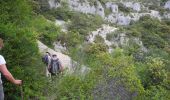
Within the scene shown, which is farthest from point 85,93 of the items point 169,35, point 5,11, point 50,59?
point 169,35

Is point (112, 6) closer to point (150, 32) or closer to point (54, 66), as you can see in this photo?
point (150, 32)

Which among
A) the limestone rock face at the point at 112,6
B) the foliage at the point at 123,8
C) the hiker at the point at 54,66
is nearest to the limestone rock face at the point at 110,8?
the limestone rock face at the point at 112,6

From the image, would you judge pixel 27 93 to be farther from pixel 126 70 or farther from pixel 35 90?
pixel 126 70

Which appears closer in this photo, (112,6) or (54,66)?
(54,66)

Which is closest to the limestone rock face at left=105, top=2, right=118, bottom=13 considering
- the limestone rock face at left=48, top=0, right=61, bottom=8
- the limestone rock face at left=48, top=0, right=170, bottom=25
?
the limestone rock face at left=48, top=0, right=170, bottom=25

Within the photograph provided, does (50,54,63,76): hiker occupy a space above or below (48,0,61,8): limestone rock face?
above

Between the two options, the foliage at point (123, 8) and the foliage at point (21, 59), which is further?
the foliage at point (123, 8)

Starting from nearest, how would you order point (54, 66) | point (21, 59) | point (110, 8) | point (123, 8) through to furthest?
point (21, 59)
point (54, 66)
point (110, 8)
point (123, 8)

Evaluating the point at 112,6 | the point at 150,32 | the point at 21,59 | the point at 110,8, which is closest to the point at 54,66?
the point at 21,59

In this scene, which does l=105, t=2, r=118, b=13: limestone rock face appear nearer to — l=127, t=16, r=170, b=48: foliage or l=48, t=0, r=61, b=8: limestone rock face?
l=127, t=16, r=170, b=48: foliage

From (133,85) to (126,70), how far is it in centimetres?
48

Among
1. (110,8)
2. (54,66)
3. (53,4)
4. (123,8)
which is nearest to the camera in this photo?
(54,66)

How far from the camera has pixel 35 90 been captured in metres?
11.0

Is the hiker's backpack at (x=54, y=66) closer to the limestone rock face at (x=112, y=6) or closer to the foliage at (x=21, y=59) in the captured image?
the foliage at (x=21, y=59)
